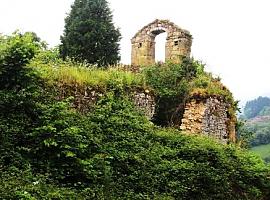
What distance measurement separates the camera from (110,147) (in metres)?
12.7

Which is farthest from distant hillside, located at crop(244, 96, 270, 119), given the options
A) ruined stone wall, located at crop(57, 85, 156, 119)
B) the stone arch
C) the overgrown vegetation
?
ruined stone wall, located at crop(57, 85, 156, 119)

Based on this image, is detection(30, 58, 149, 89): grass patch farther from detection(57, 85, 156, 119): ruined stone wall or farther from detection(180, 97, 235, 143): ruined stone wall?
detection(180, 97, 235, 143): ruined stone wall

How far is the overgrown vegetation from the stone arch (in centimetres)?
633

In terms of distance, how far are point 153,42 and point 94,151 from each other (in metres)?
11.4

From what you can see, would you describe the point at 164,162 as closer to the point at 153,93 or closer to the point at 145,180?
the point at 145,180

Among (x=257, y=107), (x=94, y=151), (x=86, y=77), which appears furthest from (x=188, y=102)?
(x=257, y=107)

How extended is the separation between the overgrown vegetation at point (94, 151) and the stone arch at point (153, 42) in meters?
6.33

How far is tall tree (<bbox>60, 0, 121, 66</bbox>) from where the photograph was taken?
19.7m

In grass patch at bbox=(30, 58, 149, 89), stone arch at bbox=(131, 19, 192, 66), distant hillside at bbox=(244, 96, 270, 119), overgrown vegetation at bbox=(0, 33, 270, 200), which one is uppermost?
stone arch at bbox=(131, 19, 192, 66)

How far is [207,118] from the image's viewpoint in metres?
17.8

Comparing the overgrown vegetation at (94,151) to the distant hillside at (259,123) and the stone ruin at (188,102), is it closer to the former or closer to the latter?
the stone ruin at (188,102)

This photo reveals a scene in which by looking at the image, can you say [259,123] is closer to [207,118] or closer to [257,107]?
[257,107]

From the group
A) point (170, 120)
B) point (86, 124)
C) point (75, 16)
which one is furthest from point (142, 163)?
point (75, 16)

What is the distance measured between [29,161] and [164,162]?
12.9 feet
